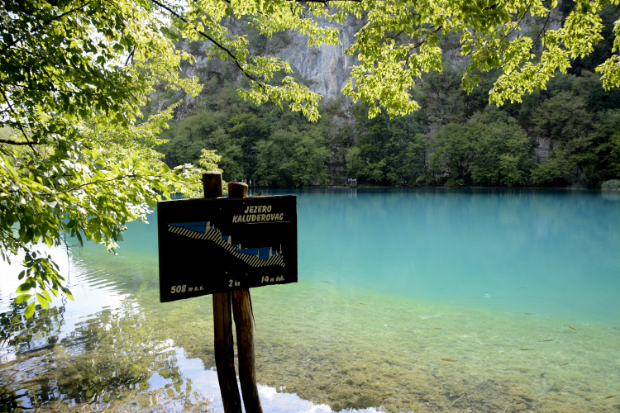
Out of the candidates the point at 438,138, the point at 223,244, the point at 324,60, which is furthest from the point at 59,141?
the point at 324,60

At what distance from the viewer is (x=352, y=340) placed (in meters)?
5.22

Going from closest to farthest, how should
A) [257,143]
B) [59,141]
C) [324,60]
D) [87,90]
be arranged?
[59,141] → [87,90] → [257,143] → [324,60]

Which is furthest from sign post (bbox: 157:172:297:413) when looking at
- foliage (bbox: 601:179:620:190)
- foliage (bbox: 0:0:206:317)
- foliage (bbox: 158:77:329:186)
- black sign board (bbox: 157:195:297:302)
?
foliage (bbox: 158:77:329:186)

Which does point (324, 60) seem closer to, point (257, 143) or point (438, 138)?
point (257, 143)

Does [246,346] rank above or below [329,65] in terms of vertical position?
below

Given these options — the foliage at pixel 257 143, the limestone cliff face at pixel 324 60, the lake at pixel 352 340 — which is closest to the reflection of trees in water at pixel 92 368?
the lake at pixel 352 340

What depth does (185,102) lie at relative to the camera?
205ft

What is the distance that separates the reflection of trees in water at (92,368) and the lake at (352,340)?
19 millimetres

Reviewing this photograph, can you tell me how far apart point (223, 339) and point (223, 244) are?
2.12 ft

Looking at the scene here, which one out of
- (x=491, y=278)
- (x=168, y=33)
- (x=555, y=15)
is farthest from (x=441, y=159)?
(x=168, y=33)

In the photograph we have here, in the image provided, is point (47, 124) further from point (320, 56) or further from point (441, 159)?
point (320, 56)

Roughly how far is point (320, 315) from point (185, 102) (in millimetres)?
62521

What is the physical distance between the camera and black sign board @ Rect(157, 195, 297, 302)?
2.21 metres

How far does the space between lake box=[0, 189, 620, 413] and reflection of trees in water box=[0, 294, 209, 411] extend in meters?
0.02
